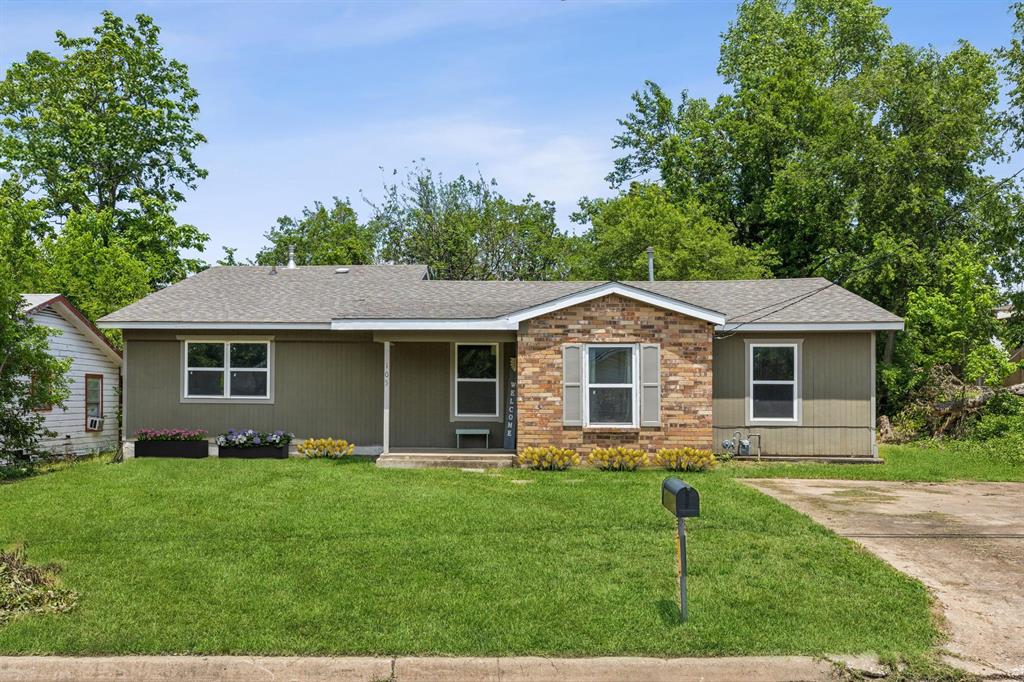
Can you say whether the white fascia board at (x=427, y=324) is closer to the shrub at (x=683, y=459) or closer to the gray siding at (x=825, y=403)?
the shrub at (x=683, y=459)

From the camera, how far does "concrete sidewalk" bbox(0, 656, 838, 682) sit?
5352mm

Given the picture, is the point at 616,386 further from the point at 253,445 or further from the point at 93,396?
the point at 93,396

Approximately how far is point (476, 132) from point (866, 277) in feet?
43.7

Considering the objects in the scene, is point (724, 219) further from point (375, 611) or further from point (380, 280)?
point (375, 611)

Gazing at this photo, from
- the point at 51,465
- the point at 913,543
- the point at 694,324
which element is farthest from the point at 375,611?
the point at 51,465

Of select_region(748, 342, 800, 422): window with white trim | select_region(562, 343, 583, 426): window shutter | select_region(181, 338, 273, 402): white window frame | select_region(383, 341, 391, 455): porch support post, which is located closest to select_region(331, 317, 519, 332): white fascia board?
select_region(383, 341, 391, 455): porch support post

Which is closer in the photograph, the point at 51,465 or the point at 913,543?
the point at 913,543

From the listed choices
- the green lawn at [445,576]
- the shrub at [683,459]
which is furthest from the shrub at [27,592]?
the shrub at [683,459]

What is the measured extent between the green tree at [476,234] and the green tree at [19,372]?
22.9 metres

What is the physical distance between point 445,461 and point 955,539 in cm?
837

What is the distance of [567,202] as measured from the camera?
39.2 metres

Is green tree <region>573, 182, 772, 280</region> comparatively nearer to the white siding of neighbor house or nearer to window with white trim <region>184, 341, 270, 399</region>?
window with white trim <region>184, 341, 270, 399</region>

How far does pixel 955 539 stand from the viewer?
8836 millimetres

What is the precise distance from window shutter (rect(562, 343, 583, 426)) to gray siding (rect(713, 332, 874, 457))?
336 centimetres
